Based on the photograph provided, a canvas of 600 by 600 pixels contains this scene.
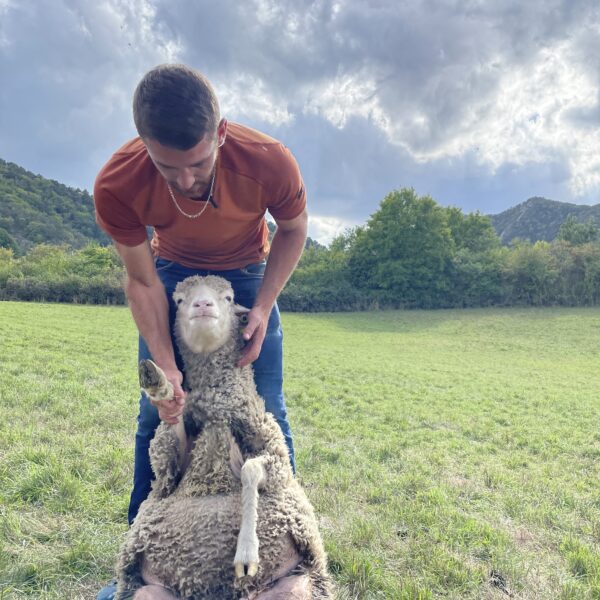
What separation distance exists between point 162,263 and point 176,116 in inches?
56.2

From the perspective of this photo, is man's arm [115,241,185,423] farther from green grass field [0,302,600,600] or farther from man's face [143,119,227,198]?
green grass field [0,302,600,600]

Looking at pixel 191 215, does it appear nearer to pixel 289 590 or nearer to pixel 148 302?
pixel 148 302

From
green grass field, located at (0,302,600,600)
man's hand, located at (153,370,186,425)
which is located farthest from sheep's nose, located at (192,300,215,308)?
green grass field, located at (0,302,600,600)

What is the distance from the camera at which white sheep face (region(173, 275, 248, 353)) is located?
2596 millimetres

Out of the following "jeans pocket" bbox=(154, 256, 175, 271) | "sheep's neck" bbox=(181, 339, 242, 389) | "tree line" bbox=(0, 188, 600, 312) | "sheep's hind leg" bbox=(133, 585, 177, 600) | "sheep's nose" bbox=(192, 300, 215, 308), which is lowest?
"sheep's hind leg" bbox=(133, 585, 177, 600)

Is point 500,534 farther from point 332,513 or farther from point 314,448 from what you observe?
point 314,448

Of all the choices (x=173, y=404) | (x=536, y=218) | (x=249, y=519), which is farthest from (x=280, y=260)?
(x=536, y=218)

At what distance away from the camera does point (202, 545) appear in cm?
224

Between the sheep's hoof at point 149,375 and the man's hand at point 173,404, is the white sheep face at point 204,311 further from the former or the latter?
the sheep's hoof at point 149,375

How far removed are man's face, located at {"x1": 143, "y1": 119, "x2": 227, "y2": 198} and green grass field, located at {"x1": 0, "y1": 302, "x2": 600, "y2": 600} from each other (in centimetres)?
272

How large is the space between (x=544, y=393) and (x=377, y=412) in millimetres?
7131

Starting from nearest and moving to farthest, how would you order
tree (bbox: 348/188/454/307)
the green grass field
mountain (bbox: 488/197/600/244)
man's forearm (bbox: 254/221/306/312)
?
1. man's forearm (bbox: 254/221/306/312)
2. the green grass field
3. tree (bbox: 348/188/454/307)
4. mountain (bbox: 488/197/600/244)

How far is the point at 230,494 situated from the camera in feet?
7.98

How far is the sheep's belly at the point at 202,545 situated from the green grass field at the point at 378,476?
1.10m
